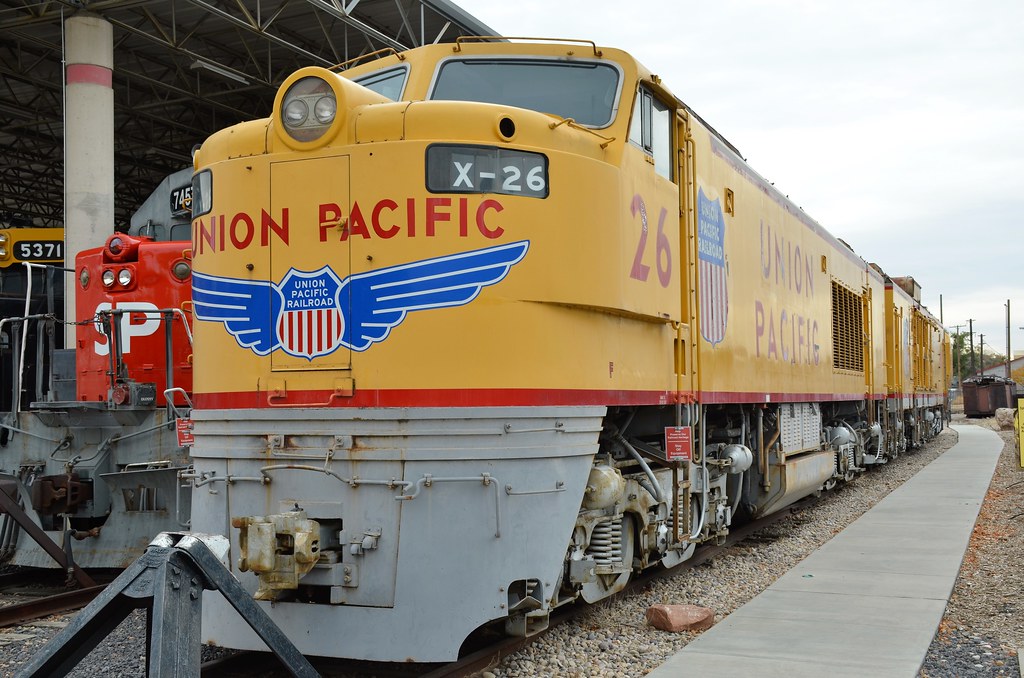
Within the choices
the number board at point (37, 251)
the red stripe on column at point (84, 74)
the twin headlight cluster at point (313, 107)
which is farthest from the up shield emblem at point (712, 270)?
the number board at point (37, 251)

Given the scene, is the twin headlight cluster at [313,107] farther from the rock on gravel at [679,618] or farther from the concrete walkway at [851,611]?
the rock on gravel at [679,618]

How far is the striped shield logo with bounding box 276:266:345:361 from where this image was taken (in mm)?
5270

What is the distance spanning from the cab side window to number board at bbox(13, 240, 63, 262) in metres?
14.4

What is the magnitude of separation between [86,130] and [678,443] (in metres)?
13.8

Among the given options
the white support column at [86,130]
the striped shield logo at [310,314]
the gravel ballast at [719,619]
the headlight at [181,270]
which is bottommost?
the gravel ballast at [719,619]

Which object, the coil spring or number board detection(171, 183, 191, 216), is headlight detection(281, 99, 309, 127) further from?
number board detection(171, 183, 191, 216)

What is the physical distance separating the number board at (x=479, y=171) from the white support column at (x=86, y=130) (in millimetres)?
13315

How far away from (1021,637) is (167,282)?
7517 millimetres

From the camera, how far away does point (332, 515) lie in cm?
507

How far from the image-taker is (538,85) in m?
6.25

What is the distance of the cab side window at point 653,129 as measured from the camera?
627cm

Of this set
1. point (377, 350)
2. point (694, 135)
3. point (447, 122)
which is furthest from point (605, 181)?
point (694, 135)

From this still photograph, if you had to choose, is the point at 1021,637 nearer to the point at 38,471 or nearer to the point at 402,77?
the point at 402,77

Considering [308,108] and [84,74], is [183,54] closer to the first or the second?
[84,74]
